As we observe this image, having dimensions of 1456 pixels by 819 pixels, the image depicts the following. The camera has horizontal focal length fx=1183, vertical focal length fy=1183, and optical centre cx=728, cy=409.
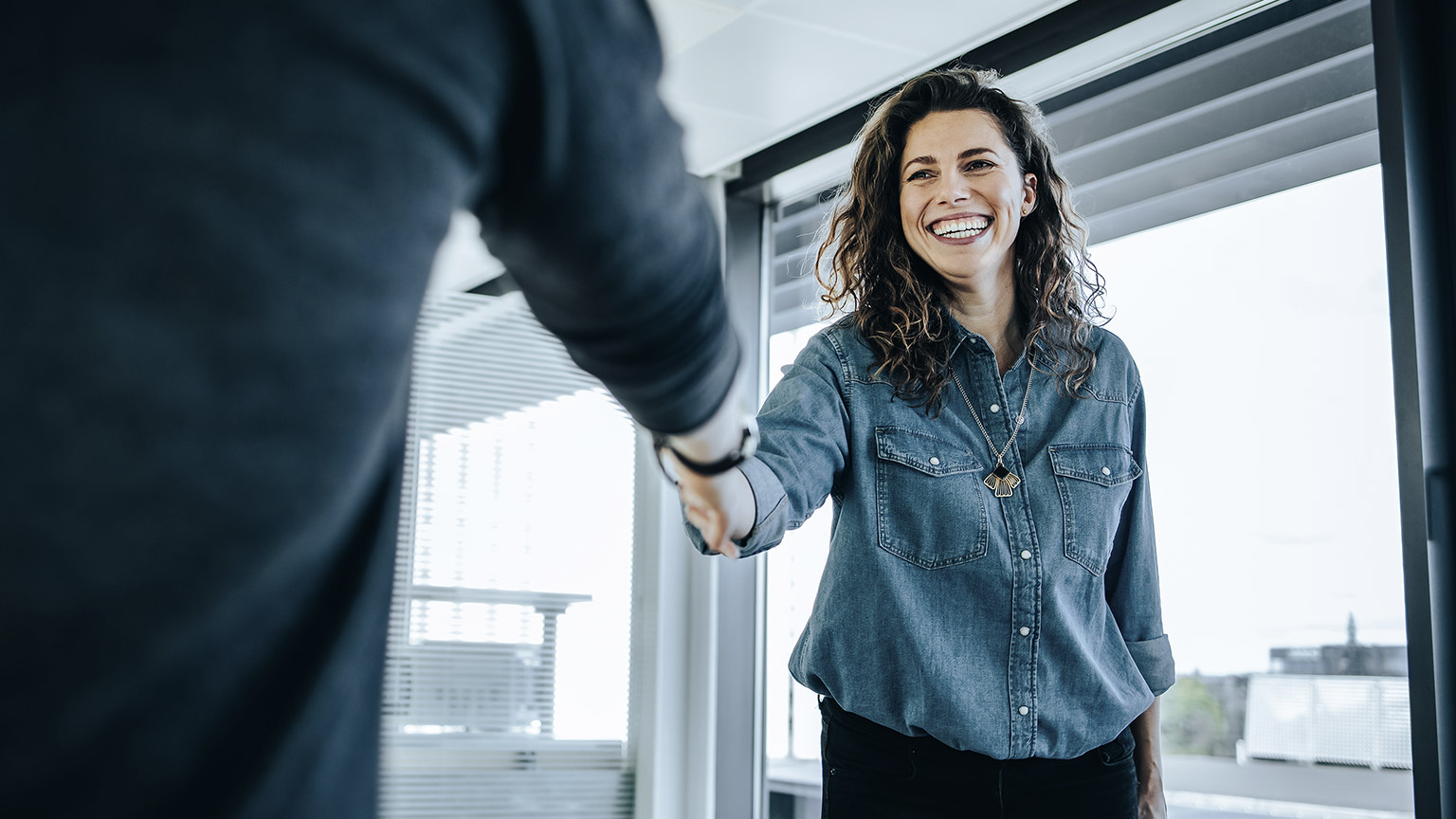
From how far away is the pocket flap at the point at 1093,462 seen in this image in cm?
174

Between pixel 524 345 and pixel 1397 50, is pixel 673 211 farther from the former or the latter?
pixel 524 345

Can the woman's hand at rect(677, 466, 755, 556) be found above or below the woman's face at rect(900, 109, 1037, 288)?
below

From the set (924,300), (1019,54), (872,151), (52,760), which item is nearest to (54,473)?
(52,760)

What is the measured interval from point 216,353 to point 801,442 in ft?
4.20

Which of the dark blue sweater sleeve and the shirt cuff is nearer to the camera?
the dark blue sweater sleeve

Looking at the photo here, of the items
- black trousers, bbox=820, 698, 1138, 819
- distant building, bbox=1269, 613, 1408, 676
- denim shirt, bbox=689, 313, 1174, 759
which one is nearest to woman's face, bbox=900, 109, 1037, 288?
denim shirt, bbox=689, 313, 1174, 759

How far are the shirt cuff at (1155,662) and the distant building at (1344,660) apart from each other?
751 millimetres

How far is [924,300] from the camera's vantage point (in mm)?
1796

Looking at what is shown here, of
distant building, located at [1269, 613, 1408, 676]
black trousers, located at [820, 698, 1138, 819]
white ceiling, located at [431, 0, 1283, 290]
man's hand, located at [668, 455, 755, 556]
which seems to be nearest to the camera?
man's hand, located at [668, 455, 755, 556]

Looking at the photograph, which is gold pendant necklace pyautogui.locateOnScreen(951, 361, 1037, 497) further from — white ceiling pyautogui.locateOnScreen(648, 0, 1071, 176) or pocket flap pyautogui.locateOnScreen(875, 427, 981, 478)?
white ceiling pyautogui.locateOnScreen(648, 0, 1071, 176)

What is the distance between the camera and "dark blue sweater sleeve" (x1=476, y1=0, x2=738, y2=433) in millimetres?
402

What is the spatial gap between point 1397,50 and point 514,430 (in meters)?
2.65

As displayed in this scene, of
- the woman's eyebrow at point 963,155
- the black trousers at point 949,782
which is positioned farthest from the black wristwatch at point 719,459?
the woman's eyebrow at point 963,155

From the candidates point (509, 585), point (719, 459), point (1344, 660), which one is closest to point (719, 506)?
point (719, 459)
